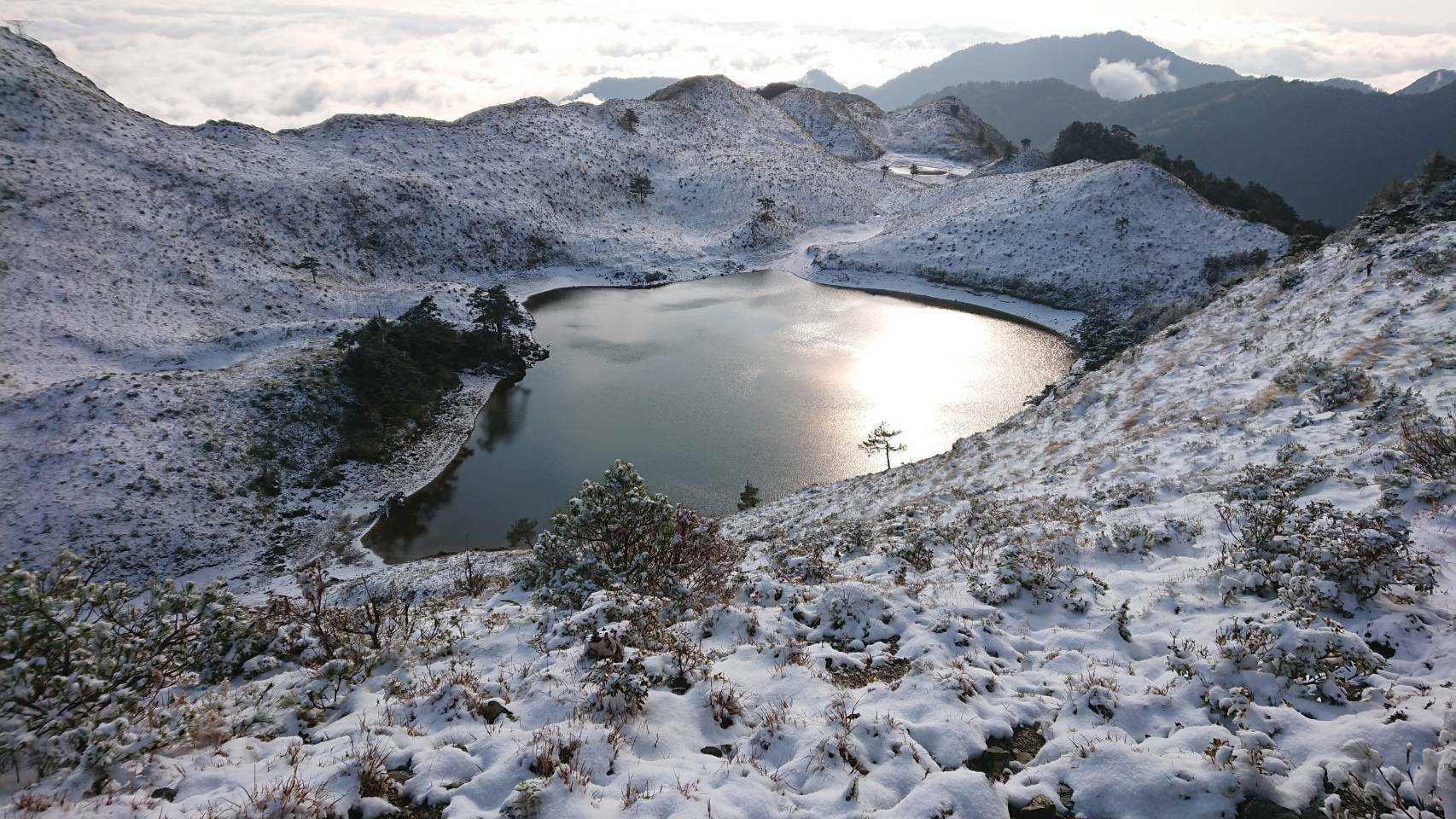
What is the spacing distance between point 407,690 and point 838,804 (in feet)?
17.2

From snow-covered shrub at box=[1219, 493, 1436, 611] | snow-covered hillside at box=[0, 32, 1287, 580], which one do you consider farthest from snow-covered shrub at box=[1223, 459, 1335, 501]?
snow-covered hillside at box=[0, 32, 1287, 580]

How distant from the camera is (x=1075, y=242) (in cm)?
6750

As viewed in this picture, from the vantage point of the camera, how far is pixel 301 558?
2922 cm

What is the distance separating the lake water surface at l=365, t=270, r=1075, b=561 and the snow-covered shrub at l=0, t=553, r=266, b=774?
72.5 ft

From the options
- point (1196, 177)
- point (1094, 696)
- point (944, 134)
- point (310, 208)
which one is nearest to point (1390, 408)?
point (1094, 696)

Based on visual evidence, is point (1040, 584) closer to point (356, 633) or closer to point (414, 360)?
point (356, 633)

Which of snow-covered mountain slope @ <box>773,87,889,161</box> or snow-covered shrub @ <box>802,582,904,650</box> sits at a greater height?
snow-covered mountain slope @ <box>773,87,889,161</box>

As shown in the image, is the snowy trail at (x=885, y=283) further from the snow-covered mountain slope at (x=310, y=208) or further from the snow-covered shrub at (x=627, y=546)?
the snow-covered shrub at (x=627, y=546)

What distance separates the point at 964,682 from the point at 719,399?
3510 centimetres

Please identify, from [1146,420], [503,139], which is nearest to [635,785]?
[1146,420]

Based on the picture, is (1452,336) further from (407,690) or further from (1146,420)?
(407,690)

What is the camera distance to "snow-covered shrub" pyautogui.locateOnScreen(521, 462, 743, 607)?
11312mm

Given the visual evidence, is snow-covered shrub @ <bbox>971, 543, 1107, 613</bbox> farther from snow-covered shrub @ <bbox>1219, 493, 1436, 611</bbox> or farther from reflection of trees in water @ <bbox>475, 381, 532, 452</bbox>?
reflection of trees in water @ <bbox>475, 381, 532, 452</bbox>

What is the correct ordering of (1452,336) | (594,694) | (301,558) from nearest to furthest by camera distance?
(594,694), (1452,336), (301,558)
